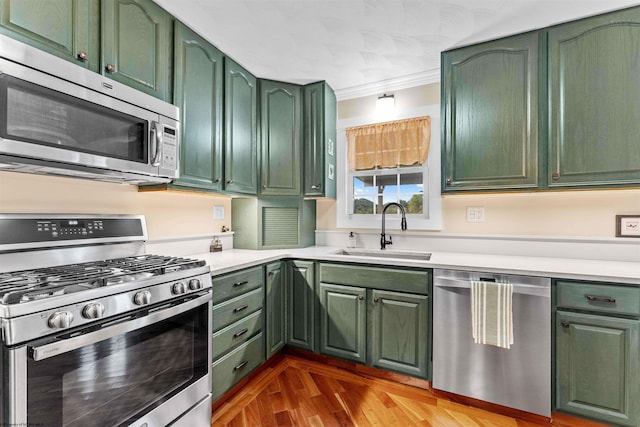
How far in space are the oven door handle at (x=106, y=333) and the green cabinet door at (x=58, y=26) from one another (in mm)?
1167

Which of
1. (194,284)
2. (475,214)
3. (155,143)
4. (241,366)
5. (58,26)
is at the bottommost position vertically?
(241,366)

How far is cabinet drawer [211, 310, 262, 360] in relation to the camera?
175cm

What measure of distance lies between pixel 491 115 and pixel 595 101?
1.82 ft

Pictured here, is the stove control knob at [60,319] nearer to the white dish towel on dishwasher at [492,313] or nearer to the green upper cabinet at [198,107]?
the green upper cabinet at [198,107]

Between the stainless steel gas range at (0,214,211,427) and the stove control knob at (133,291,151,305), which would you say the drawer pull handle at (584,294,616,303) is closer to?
the stainless steel gas range at (0,214,211,427)

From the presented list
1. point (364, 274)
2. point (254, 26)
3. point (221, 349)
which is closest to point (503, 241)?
point (364, 274)

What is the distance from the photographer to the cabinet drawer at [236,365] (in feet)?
5.67

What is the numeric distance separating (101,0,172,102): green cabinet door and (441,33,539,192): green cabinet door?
190cm

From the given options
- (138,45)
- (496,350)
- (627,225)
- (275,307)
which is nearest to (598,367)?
(496,350)

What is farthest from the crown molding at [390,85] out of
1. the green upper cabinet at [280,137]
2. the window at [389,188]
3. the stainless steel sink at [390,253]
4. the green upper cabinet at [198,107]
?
the stainless steel sink at [390,253]

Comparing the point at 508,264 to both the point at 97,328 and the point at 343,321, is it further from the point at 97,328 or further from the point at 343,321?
the point at 97,328

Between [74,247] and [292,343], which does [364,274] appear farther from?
[74,247]

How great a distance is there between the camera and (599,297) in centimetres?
158

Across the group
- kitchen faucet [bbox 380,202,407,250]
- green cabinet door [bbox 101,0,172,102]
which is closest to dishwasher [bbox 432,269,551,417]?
kitchen faucet [bbox 380,202,407,250]
